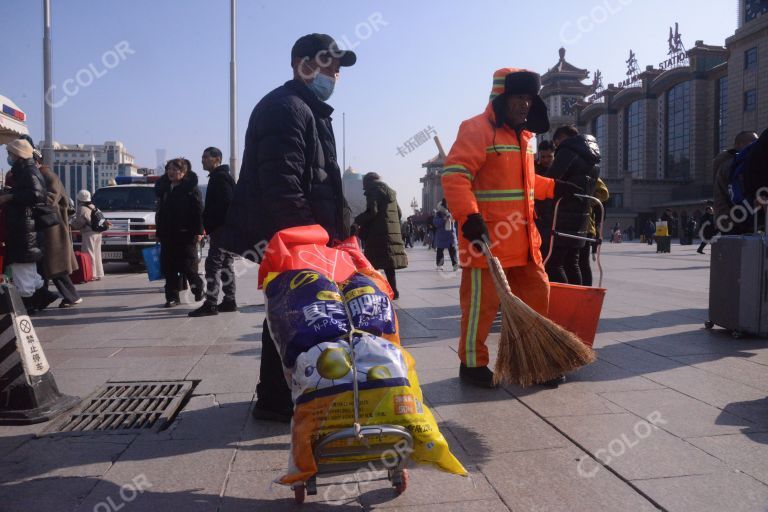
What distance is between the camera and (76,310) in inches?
314

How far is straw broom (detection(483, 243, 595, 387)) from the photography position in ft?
12.0

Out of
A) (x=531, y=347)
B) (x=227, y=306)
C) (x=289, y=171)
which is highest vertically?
(x=289, y=171)

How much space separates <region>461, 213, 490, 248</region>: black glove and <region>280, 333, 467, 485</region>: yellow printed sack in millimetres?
1613

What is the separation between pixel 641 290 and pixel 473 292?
21.1 feet

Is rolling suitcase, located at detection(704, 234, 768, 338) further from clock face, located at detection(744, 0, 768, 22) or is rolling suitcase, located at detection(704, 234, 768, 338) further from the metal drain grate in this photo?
clock face, located at detection(744, 0, 768, 22)

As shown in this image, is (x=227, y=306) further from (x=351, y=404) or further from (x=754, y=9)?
(x=754, y=9)

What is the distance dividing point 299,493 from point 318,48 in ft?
7.06

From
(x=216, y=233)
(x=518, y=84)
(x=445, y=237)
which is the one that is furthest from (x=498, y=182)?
(x=445, y=237)

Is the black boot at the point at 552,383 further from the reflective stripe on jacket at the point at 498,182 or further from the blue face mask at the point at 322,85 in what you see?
the blue face mask at the point at 322,85

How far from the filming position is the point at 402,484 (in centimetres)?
246

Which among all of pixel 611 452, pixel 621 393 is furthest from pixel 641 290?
pixel 611 452

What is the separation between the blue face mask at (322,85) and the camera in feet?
11.0

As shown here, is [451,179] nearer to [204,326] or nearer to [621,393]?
[621,393]

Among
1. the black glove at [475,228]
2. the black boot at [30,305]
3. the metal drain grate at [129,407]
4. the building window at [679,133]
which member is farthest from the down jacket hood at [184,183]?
the building window at [679,133]
